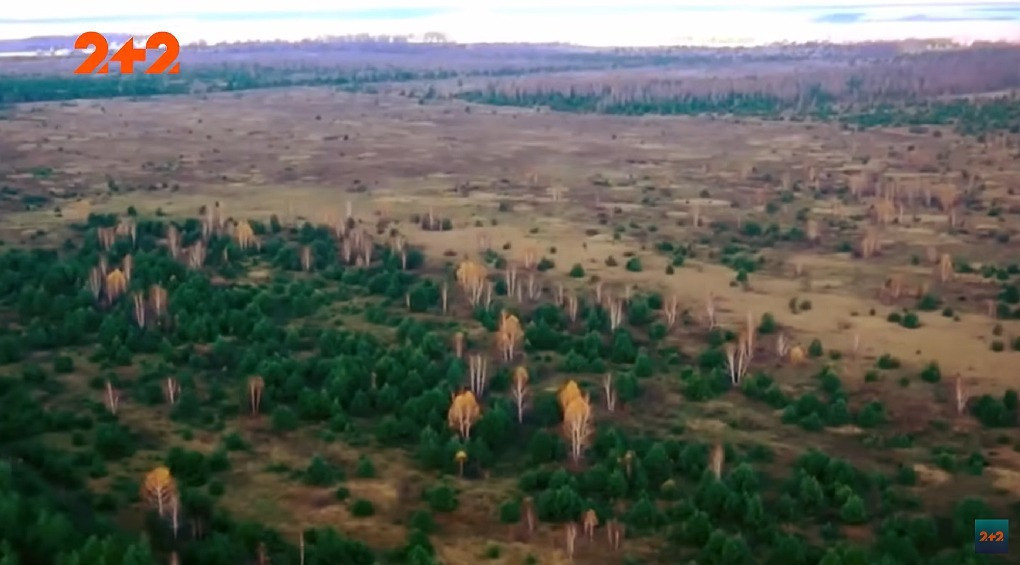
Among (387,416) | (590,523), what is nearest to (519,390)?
(387,416)

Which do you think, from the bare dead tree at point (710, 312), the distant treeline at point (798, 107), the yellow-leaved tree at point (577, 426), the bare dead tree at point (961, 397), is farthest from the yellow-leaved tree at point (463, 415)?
the distant treeline at point (798, 107)

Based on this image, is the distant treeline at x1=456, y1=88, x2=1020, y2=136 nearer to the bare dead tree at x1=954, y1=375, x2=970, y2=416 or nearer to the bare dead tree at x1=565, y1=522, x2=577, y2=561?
the bare dead tree at x1=954, y1=375, x2=970, y2=416

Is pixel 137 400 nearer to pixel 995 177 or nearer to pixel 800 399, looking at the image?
pixel 800 399

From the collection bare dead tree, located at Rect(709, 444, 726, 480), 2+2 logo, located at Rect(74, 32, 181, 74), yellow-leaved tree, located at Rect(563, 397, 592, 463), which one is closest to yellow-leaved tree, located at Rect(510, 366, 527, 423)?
yellow-leaved tree, located at Rect(563, 397, 592, 463)

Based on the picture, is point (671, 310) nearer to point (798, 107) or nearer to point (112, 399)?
point (112, 399)

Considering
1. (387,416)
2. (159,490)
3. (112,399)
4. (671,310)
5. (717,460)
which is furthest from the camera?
(671,310)

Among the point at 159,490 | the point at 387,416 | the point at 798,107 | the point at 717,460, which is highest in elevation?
the point at 798,107

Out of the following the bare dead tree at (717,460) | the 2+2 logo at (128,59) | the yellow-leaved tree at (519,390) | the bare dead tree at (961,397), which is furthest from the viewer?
the 2+2 logo at (128,59)

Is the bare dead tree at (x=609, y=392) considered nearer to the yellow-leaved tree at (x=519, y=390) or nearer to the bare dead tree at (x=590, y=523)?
the yellow-leaved tree at (x=519, y=390)
